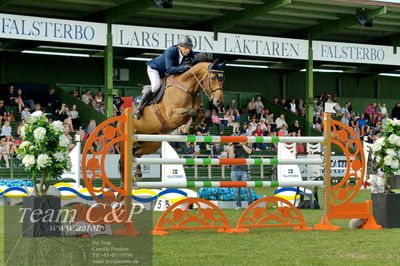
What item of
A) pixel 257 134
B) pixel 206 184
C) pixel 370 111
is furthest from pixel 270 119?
pixel 206 184

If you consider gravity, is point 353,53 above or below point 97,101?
above

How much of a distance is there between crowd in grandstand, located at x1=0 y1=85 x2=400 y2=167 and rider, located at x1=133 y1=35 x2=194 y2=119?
28.7 ft

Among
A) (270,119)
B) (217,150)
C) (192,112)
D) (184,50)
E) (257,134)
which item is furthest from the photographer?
(270,119)

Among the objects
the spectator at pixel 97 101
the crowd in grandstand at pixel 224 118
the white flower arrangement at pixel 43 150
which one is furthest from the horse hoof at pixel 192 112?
the spectator at pixel 97 101

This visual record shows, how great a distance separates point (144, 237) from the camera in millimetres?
9266

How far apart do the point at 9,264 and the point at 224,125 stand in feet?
67.5

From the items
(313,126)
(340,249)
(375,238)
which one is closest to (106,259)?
(340,249)

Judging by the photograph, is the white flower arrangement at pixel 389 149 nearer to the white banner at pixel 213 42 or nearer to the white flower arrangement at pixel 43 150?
the white flower arrangement at pixel 43 150

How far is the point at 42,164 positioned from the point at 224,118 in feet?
60.8

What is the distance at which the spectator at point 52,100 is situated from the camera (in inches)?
996

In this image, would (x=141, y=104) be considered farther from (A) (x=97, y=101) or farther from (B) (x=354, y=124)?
(B) (x=354, y=124)

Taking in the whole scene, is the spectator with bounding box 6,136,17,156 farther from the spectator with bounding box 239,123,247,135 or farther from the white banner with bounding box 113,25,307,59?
the spectator with bounding box 239,123,247,135

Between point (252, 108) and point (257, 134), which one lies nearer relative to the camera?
point (257, 134)

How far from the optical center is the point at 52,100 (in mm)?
25766
